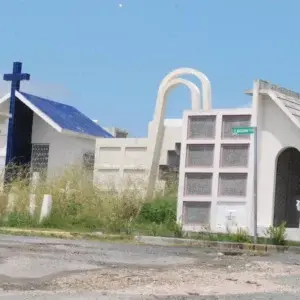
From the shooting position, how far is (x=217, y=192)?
19688 mm

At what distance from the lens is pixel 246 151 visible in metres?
19.5

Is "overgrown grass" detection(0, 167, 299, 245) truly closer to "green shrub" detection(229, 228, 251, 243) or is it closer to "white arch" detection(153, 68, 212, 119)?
"green shrub" detection(229, 228, 251, 243)

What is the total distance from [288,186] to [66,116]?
46.9ft

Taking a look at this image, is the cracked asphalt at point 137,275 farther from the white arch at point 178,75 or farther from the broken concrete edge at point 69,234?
the white arch at point 178,75

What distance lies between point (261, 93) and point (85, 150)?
13.3m

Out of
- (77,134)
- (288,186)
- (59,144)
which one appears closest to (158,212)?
(288,186)

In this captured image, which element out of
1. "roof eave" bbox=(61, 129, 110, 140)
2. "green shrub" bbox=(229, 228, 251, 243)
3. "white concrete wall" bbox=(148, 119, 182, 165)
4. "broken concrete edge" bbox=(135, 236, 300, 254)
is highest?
"roof eave" bbox=(61, 129, 110, 140)

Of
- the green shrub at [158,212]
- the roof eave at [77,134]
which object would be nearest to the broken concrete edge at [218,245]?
the green shrub at [158,212]

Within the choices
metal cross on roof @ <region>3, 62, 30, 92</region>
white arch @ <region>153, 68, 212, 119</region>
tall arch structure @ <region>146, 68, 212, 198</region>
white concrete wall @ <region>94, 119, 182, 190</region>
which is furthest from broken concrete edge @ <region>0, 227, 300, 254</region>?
metal cross on roof @ <region>3, 62, 30, 92</region>

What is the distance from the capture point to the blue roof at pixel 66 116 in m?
31.0

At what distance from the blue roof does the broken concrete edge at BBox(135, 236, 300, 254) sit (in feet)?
43.5

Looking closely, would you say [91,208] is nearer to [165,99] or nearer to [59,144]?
[165,99]

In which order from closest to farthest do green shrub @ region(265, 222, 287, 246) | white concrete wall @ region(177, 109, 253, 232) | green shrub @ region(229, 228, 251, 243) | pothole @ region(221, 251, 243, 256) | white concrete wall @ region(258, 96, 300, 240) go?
1. pothole @ region(221, 251, 243, 256)
2. green shrub @ region(265, 222, 287, 246)
3. green shrub @ region(229, 228, 251, 243)
4. white concrete wall @ region(177, 109, 253, 232)
5. white concrete wall @ region(258, 96, 300, 240)

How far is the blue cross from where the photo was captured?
99.9ft
